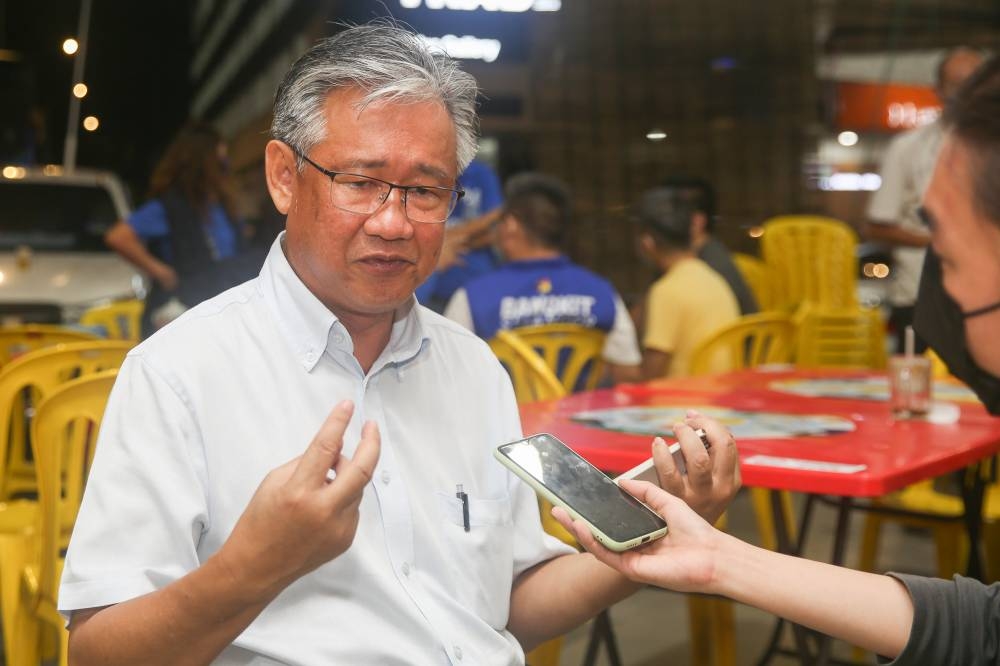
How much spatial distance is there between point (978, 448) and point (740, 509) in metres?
2.97

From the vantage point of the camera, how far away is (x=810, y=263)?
646cm

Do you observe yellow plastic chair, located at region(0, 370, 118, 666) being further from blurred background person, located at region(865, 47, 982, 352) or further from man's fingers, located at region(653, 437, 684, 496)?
blurred background person, located at region(865, 47, 982, 352)

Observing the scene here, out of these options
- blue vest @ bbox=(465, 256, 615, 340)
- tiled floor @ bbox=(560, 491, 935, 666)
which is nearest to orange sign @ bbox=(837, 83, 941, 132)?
tiled floor @ bbox=(560, 491, 935, 666)

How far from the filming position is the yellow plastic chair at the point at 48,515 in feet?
7.13

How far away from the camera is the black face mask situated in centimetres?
118

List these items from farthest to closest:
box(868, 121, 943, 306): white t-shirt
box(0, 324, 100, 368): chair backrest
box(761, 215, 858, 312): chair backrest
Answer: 1. box(761, 215, 858, 312): chair backrest
2. box(868, 121, 943, 306): white t-shirt
3. box(0, 324, 100, 368): chair backrest

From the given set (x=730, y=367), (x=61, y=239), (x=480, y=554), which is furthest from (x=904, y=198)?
(x=61, y=239)

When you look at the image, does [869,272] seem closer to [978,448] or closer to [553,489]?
[978,448]

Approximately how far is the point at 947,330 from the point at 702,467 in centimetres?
33

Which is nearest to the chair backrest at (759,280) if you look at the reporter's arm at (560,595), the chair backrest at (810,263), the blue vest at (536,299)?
the chair backrest at (810,263)

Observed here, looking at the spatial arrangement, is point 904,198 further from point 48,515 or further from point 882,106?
point 882,106

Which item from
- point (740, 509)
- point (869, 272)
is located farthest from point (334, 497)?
point (869, 272)

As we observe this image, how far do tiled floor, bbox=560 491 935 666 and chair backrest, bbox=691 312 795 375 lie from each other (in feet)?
2.67

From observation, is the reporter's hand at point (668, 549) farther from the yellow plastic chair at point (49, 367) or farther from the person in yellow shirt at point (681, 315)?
the person in yellow shirt at point (681, 315)
